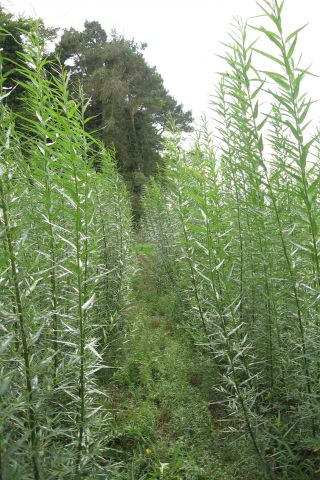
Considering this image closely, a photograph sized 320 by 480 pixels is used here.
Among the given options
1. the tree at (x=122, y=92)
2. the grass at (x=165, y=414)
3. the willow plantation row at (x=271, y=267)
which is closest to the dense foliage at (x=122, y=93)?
the tree at (x=122, y=92)

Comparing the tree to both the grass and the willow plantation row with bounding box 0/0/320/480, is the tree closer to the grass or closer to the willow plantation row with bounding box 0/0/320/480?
the grass

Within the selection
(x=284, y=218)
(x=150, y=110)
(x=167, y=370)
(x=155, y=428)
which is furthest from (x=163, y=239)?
(x=150, y=110)

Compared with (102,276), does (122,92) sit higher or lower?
higher

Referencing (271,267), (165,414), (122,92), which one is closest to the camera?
(271,267)

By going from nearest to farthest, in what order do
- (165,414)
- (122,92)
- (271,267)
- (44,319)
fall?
(44,319) → (271,267) → (165,414) → (122,92)

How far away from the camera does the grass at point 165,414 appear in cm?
296

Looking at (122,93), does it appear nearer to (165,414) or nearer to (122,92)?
(122,92)

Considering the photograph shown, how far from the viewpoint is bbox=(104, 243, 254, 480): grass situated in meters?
2.96

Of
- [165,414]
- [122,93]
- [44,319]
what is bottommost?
[165,414]

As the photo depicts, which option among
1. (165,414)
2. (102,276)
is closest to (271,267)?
(102,276)

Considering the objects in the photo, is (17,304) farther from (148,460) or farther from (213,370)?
(213,370)

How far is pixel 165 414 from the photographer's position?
12.5 feet

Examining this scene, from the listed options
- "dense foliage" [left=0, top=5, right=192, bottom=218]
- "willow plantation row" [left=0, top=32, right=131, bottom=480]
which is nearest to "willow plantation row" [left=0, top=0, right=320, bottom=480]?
"willow plantation row" [left=0, top=32, right=131, bottom=480]

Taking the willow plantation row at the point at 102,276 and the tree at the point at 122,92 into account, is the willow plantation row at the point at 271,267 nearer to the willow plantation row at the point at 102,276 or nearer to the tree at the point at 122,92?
the willow plantation row at the point at 102,276
